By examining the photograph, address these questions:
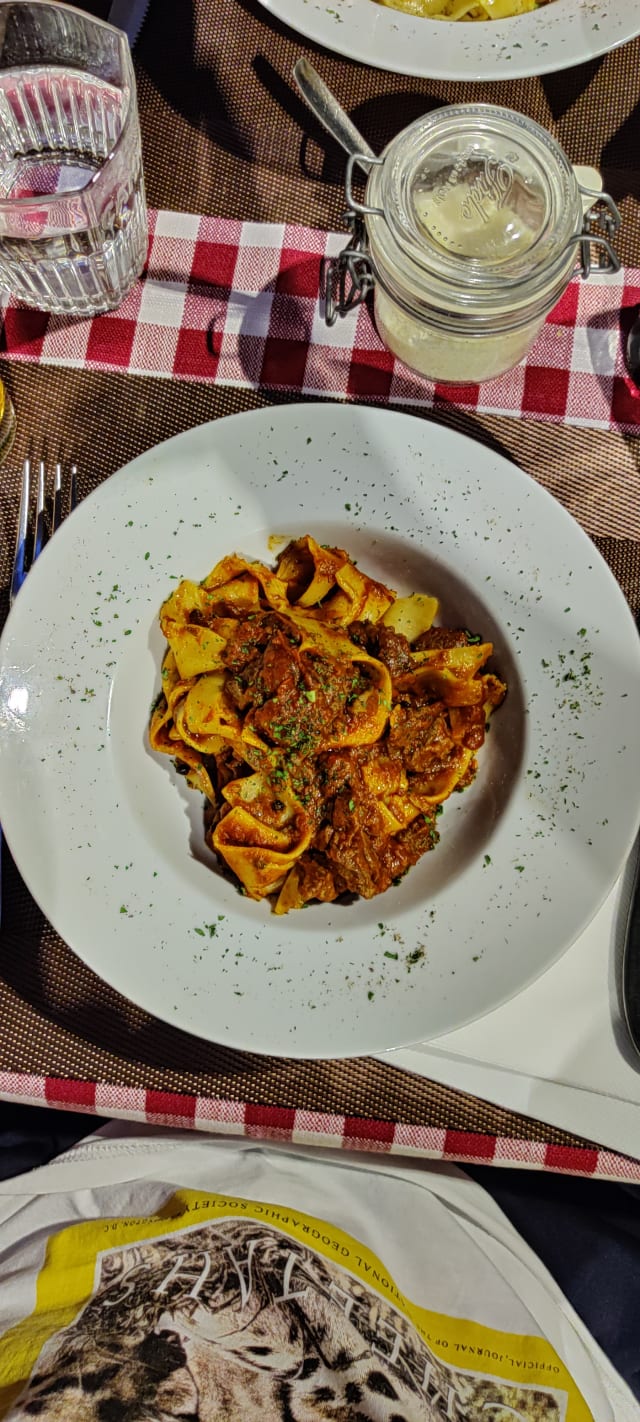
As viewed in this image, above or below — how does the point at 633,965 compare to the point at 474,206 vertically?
below

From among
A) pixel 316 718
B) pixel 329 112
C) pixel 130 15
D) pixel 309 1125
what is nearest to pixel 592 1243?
pixel 309 1125

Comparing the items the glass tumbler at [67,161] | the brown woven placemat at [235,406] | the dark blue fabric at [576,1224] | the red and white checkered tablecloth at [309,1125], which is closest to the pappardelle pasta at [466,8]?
the brown woven placemat at [235,406]

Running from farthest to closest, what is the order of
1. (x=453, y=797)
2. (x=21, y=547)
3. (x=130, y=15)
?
(x=130, y=15) → (x=21, y=547) → (x=453, y=797)

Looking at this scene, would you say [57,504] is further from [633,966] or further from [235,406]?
[633,966]

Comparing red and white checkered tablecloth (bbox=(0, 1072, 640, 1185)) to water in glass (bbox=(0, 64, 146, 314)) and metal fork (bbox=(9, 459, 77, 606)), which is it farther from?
water in glass (bbox=(0, 64, 146, 314))

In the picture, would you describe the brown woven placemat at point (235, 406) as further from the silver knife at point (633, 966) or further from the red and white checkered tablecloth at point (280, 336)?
the silver knife at point (633, 966)

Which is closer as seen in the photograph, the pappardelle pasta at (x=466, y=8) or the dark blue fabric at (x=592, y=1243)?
the pappardelle pasta at (x=466, y=8)
